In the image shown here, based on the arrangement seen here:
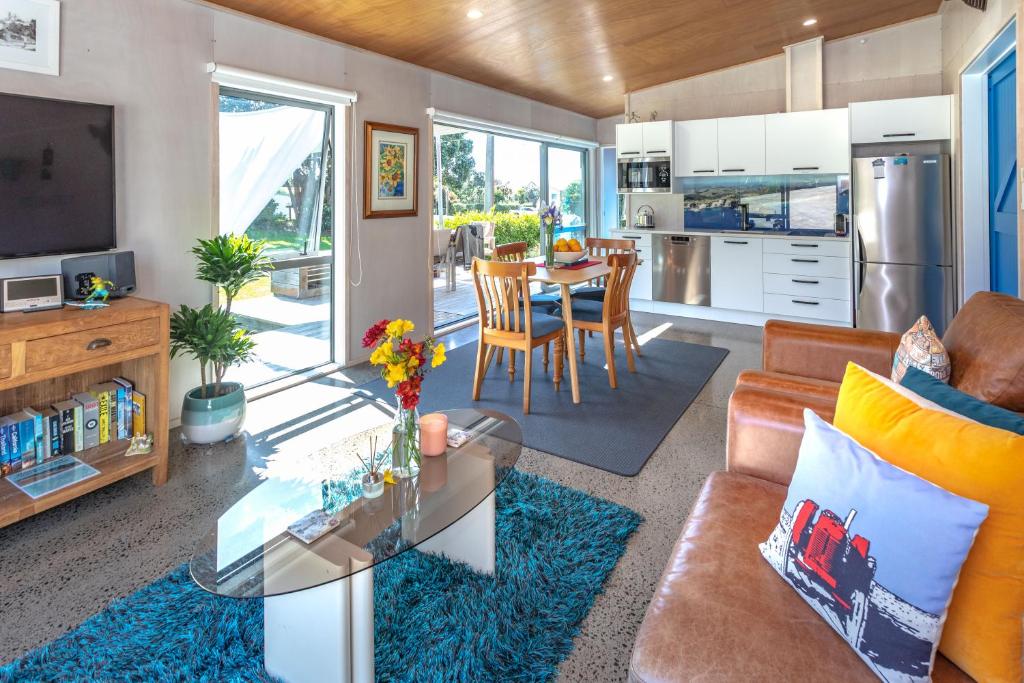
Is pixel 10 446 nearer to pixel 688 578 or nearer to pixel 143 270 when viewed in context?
pixel 143 270

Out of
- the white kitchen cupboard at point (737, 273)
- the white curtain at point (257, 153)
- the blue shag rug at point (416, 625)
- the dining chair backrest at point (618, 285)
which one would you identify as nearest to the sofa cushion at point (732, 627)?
the blue shag rug at point (416, 625)

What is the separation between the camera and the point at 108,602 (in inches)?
75.5

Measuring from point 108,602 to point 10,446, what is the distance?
0.97 m

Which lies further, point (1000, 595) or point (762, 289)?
point (762, 289)

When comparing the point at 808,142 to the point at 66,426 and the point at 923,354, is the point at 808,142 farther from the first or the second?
the point at 66,426

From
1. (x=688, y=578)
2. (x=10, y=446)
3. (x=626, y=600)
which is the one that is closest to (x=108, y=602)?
(x=10, y=446)

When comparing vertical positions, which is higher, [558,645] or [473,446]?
[473,446]

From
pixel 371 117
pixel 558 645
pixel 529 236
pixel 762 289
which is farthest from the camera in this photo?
pixel 529 236

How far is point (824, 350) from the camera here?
8.49 ft

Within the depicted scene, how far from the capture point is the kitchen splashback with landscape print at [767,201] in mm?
5773

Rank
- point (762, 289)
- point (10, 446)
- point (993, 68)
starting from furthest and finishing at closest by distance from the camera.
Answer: point (762, 289) → point (993, 68) → point (10, 446)

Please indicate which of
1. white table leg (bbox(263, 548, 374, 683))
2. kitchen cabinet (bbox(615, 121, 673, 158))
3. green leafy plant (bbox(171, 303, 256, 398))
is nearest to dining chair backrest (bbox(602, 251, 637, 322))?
green leafy plant (bbox(171, 303, 256, 398))

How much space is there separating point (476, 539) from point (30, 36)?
3003 millimetres

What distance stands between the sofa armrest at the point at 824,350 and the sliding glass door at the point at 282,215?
3222mm
